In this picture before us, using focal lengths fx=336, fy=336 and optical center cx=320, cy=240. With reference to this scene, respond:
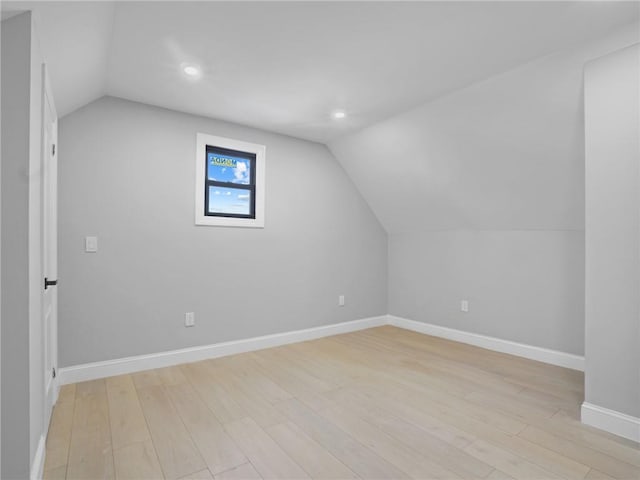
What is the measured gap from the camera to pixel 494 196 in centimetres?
332

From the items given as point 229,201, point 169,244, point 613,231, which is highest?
point 229,201

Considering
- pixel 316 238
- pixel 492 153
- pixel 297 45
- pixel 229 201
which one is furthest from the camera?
pixel 316 238

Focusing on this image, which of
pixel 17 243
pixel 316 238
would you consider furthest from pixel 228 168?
pixel 17 243

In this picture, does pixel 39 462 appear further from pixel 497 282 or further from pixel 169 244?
pixel 497 282

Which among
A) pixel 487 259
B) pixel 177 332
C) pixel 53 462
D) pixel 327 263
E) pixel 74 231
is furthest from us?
pixel 327 263

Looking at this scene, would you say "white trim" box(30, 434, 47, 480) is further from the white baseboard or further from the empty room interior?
the white baseboard

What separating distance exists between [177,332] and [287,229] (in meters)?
1.54

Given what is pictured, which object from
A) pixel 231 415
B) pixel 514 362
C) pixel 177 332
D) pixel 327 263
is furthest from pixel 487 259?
pixel 177 332

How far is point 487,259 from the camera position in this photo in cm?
371

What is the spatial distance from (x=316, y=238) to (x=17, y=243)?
299 centimetres

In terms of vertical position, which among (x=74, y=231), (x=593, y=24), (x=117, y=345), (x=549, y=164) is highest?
(x=593, y=24)

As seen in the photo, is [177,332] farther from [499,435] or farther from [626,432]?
[626,432]

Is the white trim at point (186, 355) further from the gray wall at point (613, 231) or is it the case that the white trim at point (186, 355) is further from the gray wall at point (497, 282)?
the gray wall at point (613, 231)

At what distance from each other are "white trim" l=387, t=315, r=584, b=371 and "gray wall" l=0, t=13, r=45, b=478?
378 centimetres
